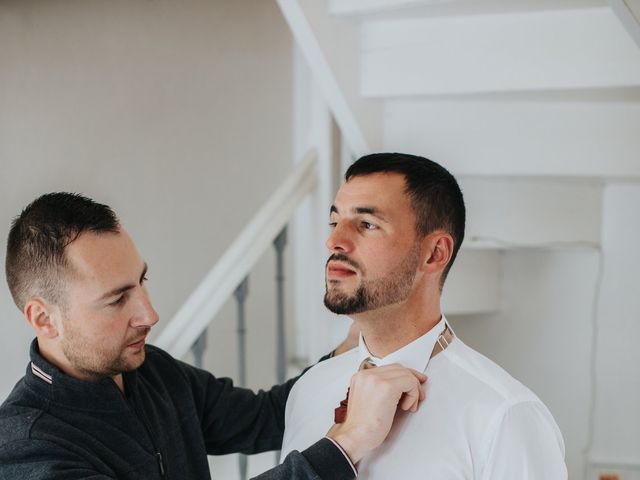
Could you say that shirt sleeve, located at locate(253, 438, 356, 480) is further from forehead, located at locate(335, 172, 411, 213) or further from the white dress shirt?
forehead, located at locate(335, 172, 411, 213)

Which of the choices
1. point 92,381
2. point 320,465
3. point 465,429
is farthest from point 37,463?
point 465,429

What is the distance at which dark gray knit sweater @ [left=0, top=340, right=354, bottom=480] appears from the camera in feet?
4.54

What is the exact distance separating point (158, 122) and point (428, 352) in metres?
1.67

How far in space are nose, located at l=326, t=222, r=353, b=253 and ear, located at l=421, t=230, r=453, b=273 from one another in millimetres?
139

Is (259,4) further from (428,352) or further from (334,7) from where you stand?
(428,352)

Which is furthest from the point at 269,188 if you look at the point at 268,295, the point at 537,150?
the point at 537,150

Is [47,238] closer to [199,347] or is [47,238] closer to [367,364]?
[367,364]

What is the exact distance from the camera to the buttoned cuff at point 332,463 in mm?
1384

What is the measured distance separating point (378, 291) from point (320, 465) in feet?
1.03

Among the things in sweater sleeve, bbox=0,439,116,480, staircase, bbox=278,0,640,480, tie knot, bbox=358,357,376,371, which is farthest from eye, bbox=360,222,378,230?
staircase, bbox=278,0,640,480

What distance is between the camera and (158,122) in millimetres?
2883

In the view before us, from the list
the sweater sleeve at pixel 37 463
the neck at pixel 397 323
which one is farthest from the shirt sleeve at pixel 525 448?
the sweater sleeve at pixel 37 463

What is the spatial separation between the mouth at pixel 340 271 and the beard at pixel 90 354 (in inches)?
15.8

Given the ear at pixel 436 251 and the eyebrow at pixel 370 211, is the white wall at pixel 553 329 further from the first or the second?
the eyebrow at pixel 370 211
